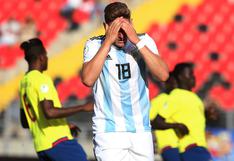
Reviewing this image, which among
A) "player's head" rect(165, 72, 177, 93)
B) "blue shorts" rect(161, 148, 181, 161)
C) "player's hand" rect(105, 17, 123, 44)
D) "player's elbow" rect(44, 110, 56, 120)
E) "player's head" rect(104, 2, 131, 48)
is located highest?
"player's head" rect(104, 2, 131, 48)

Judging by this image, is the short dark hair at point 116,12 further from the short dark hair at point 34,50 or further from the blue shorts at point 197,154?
the blue shorts at point 197,154

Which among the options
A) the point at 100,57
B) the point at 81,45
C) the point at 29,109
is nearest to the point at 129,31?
the point at 100,57

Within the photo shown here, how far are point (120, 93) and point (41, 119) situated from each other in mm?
1743

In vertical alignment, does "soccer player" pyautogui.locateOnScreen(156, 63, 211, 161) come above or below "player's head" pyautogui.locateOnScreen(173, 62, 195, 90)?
below

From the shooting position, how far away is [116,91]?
414 cm

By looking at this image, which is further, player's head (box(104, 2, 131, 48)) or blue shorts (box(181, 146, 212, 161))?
blue shorts (box(181, 146, 212, 161))

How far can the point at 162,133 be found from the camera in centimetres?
646

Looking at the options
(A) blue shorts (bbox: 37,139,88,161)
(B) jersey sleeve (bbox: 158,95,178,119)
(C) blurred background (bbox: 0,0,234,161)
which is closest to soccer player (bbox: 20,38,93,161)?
(A) blue shorts (bbox: 37,139,88,161)

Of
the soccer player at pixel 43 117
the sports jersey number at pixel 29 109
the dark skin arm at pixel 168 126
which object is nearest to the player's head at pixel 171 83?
the dark skin arm at pixel 168 126

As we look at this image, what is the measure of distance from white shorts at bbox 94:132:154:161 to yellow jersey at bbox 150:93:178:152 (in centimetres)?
201

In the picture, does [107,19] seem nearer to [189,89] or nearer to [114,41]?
[114,41]

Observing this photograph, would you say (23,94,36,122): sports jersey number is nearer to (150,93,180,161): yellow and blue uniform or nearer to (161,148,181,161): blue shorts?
(150,93,180,161): yellow and blue uniform

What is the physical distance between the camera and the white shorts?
4051 millimetres

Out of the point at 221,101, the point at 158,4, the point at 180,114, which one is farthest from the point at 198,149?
the point at 158,4
